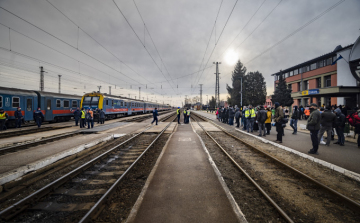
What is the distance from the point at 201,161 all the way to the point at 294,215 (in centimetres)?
321

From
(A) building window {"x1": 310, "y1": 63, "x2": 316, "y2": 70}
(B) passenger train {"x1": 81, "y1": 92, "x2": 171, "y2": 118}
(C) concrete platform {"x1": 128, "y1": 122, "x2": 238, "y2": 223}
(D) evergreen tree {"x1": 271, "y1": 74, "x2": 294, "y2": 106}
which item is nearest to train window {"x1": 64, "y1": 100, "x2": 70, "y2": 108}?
(B) passenger train {"x1": 81, "y1": 92, "x2": 171, "y2": 118}

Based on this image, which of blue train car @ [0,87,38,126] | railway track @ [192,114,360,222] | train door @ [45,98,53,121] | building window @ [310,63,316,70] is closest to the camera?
railway track @ [192,114,360,222]

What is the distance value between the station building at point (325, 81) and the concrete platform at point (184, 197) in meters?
23.6

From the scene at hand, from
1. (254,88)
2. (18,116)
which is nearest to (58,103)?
(18,116)

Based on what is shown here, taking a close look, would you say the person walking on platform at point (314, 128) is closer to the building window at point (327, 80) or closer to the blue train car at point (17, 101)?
the blue train car at point (17, 101)

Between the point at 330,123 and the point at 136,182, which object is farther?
the point at 330,123

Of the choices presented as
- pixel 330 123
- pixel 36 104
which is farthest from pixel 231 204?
pixel 36 104

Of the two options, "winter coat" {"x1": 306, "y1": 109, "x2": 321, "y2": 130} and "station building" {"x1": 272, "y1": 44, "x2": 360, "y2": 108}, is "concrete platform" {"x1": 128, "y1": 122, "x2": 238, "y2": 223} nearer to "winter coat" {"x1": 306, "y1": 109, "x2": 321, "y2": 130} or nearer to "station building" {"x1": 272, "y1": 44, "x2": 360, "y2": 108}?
"winter coat" {"x1": 306, "y1": 109, "x2": 321, "y2": 130}

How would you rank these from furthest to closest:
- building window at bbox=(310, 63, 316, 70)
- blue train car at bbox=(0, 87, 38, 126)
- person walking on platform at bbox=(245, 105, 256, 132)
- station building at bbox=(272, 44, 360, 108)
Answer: building window at bbox=(310, 63, 316, 70), station building at bbox=(272, 44, 360, 108), blue train car at bbox=(0, 87, 38, 126), person walking on platform at bbox=(245, 105, 256, 132)

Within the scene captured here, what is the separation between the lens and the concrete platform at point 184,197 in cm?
288

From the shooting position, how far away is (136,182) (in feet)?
14.3

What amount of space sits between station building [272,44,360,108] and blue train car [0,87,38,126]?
32.2m

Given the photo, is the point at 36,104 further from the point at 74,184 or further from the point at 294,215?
the point at 294,215

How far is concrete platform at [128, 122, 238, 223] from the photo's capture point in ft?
9.44
